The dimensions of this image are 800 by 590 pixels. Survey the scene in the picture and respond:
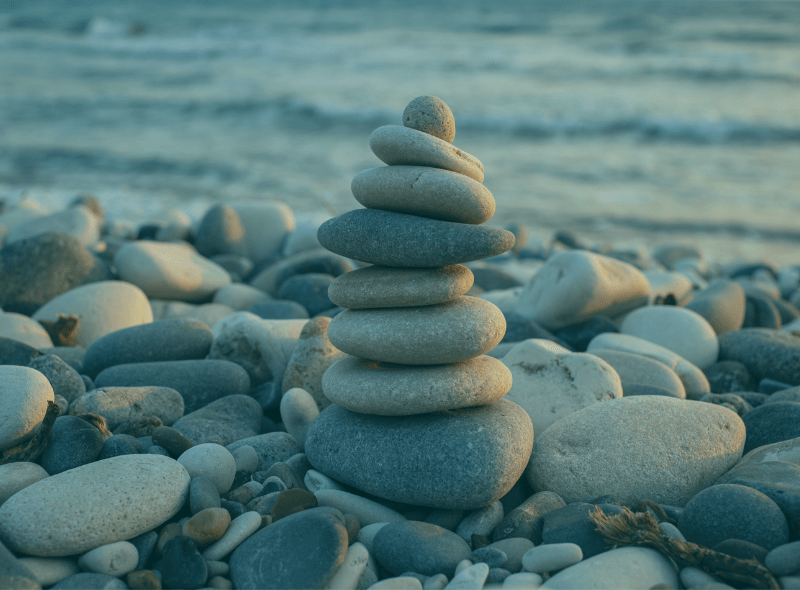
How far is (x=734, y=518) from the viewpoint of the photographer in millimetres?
2299

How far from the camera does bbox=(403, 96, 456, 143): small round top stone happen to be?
283cm

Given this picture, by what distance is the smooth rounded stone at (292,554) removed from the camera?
7.23ft

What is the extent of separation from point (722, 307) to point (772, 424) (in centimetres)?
205

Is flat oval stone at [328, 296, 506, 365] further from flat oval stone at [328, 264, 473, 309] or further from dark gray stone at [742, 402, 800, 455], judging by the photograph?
dark gray stone at [742, 402, 800, 455]

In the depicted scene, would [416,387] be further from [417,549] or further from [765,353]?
[765,353]

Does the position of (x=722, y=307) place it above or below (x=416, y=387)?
below

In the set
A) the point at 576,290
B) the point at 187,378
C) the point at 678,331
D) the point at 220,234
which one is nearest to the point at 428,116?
the point at 187,378

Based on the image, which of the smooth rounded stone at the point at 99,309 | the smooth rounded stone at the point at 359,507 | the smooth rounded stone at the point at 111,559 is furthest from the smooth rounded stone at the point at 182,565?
the smooth rounded stone at the point at 99,309

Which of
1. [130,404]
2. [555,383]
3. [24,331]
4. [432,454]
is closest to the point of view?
[432,454]

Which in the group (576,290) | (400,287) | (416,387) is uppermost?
(400,287)

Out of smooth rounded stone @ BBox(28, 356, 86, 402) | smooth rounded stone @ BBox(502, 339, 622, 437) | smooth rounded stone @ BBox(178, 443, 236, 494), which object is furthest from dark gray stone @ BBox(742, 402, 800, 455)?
smooth rounded stone @ BBox(28, 356, 86, 402)

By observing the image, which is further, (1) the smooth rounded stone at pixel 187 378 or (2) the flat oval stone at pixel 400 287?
(1) the smooth rounded stone at pixel 187 378

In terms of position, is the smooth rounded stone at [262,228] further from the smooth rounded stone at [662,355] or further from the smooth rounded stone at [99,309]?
the smooth rounded stone at [662,355]

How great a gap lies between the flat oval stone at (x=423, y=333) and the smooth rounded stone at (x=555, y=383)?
0.71 m
